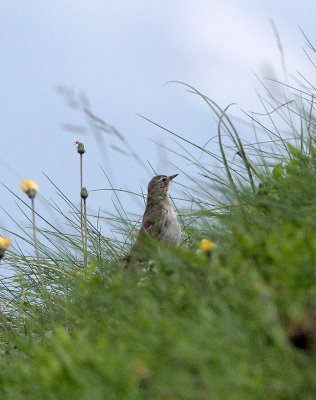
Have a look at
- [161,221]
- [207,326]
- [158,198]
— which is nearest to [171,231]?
[161,221]

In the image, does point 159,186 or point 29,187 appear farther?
point 159,186

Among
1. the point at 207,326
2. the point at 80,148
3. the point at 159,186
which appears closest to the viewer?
the point at 207,326

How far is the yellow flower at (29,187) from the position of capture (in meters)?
4.98

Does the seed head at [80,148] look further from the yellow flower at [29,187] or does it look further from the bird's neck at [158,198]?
the yellow flower at [29,187]

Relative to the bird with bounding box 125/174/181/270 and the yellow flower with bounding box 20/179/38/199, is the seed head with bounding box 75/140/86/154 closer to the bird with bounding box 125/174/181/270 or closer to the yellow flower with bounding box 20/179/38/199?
the bird with bounding box 125/174/181/270

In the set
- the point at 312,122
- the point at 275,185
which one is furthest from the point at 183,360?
the point at 312,122

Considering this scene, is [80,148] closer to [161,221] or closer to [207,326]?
[161,221]

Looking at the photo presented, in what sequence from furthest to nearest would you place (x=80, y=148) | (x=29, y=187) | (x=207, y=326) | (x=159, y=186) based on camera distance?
(x=159, y=186) → (x=80, y=148) → (x=29, y=187) → (x=207, y=326)

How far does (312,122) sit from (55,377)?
136 inches

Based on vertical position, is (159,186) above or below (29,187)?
above

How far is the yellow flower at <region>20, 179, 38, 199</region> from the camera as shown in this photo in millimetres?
4977

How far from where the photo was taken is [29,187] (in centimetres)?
499

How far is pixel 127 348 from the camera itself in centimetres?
323

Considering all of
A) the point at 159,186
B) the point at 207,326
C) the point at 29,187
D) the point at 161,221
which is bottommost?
the point at 207,326
